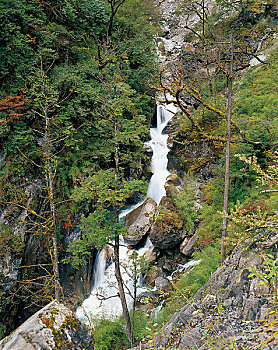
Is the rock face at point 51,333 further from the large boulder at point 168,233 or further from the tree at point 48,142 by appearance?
the large boulder at point 168,233

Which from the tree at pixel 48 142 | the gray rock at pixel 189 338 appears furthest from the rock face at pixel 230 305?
the tree at pixel 48 142

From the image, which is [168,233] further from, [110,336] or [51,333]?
[51,333]

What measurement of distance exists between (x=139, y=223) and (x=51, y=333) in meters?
8.94

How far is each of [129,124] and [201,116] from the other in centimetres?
559

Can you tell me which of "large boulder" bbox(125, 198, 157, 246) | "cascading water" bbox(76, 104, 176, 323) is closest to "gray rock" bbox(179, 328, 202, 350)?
"cascading water" bbox(76, 104, 176, 323)

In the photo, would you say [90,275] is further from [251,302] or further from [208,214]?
[251,302]

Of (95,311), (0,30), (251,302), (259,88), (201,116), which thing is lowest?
(95,311)

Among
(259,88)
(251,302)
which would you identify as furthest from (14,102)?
(259,88)

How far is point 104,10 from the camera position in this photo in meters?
12.0

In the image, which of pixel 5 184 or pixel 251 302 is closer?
pixel 251 302

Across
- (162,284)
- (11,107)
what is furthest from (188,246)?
(11,107)

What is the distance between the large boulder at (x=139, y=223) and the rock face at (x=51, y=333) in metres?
7.93

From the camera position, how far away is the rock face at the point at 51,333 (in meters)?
2.05

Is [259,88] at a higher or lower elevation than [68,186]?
higher
